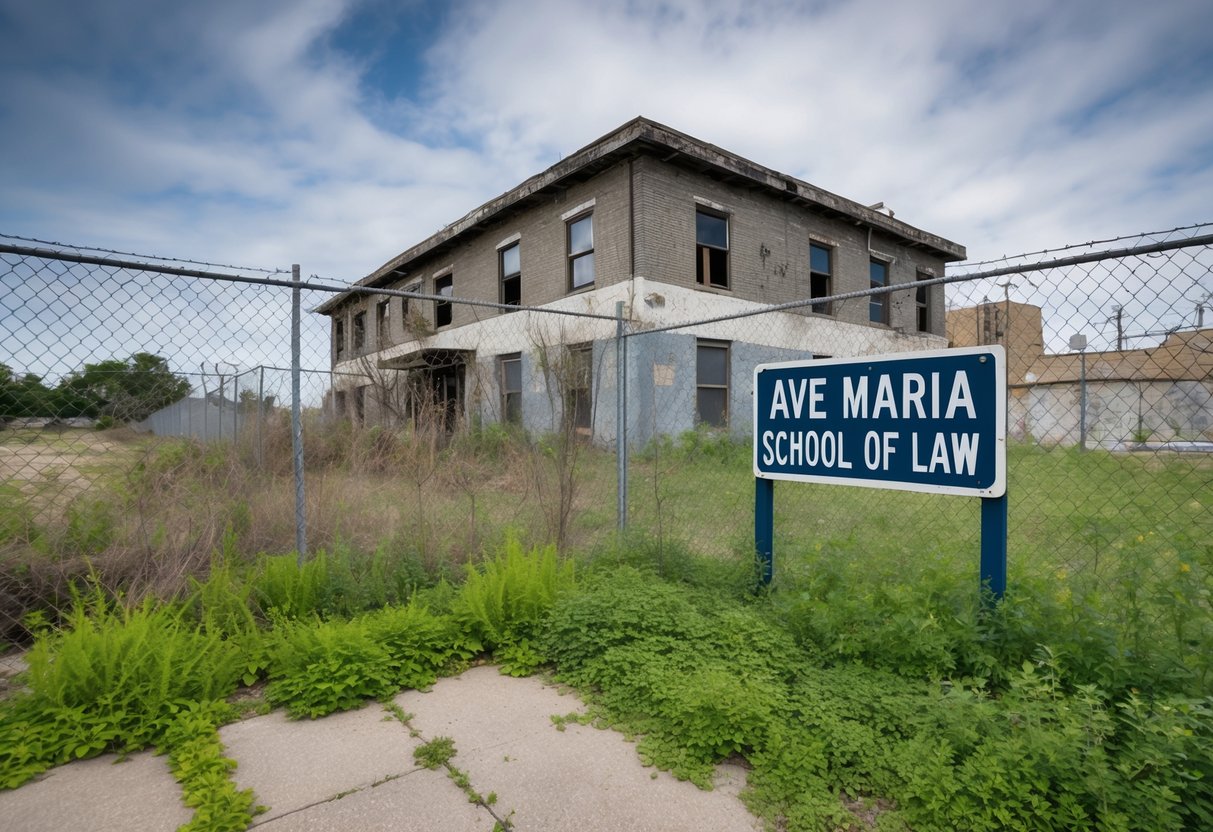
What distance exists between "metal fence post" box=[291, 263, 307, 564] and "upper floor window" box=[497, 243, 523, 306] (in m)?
10.8

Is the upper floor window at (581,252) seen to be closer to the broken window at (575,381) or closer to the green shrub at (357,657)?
the broken window at (575,381)

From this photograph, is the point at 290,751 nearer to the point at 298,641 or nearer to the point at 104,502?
the point at 298,641

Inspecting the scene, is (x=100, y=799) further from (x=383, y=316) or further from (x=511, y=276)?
(x=383, y=316)

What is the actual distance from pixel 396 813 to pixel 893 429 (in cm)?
287

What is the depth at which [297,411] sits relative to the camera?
373 centimetres

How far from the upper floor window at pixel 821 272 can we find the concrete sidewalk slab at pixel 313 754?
14.2 meters

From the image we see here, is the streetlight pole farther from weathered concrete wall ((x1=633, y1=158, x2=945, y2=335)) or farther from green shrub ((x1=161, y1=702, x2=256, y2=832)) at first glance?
weathered concrete wall ((x1=633, y1=158, x2=945, y2=335))

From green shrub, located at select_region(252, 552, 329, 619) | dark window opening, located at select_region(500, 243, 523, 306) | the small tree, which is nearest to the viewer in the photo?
the small tree

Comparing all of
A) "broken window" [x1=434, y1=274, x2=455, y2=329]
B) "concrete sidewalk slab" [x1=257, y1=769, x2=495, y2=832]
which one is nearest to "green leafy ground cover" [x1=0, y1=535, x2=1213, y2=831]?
"concrete sidewalk slab" [x1=257, y1=769, x2=495, y2=832]

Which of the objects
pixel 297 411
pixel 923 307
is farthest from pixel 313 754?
pixel 923 307

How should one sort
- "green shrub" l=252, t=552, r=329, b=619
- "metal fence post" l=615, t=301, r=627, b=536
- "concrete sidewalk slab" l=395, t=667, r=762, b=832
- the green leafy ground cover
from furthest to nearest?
"metal fence post" l=615, t=301, r=627, b=536 → "green shrub" l=252, t=552, r=329, b=619 → "concrete sidewalk slab" l=395, t=667, r=762, b=832 → the green leafy ground cover

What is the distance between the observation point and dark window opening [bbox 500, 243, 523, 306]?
14695mm

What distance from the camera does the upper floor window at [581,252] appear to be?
12.7 metres

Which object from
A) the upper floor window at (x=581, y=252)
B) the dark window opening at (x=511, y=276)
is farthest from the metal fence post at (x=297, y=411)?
the dark window opening at (x=511, y=276)
